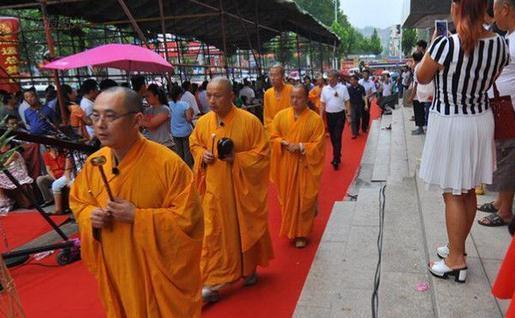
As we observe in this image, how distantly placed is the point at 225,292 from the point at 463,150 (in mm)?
2065

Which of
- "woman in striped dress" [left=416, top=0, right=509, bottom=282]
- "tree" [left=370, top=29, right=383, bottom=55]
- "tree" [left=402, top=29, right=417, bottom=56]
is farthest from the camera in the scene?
"tree" [left=370, top=29, right=383, bottom=55]

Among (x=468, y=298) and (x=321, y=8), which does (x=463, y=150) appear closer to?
(x=468, y=298)

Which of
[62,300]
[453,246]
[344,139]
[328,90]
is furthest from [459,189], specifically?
[344,139]

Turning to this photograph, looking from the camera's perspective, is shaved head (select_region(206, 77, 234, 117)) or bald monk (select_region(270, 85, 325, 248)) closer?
shaved head (select_region(206, 77, 234, 117))

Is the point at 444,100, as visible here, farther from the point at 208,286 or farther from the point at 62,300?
→ the point at 62,300

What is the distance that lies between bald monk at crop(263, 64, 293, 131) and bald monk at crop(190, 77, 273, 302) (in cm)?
274

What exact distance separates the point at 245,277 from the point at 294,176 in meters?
1.18

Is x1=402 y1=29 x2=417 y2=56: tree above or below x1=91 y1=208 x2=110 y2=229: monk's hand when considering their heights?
above

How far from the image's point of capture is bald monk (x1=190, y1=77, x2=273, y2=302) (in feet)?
10.5

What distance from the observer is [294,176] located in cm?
419

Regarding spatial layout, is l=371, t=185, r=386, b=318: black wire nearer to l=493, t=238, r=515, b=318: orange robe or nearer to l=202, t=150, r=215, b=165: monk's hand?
l=493, t=238, r=515, b=318: orange robe

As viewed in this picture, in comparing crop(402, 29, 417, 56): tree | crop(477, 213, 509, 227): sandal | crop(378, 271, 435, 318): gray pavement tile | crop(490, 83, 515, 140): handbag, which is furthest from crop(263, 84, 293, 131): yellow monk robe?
crop(402, 29, 417, 56): tree

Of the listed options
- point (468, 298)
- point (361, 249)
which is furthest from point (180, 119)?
point (468, 298)

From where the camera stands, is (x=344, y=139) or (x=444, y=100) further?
(x=344, y=139)
